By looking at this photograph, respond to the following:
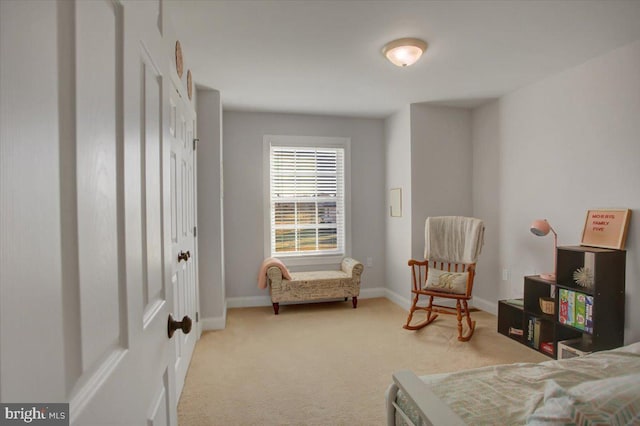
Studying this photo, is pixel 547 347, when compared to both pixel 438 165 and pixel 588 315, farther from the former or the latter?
pixel 438 165

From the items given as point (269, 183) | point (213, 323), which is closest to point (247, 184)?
point (269, 183)

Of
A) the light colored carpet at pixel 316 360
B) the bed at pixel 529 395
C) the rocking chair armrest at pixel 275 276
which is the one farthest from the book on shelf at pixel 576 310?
the rocking chair armrest at pixel 275 276

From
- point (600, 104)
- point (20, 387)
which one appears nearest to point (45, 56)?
point (20, 387)

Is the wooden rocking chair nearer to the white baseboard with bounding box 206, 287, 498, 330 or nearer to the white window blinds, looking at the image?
the white baseboard with bounding box 206, 287, 498, 330

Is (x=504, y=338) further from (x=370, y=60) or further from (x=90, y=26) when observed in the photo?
(x=90, y=26)

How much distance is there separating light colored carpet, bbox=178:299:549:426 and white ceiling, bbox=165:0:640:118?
2.50 metres

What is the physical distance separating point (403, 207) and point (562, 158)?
173 cm

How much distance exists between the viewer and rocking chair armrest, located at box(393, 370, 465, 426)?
1.02 meters

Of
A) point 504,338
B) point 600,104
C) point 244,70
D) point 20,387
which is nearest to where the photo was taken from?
point 20,387

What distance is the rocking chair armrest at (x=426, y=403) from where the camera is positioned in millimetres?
1023

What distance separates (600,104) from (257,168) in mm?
3539

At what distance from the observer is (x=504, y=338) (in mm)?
3230

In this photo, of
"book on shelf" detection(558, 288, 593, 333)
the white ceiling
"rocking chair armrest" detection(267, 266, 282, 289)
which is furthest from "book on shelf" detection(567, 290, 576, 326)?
"rocking chair armrest" detection(267, 266, 282, 289)

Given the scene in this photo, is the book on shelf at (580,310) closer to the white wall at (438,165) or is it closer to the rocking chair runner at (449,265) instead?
the rocking chair runner at (449,265)
